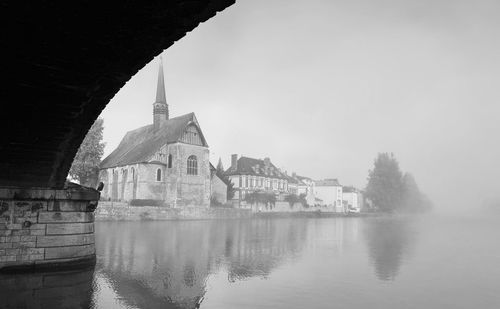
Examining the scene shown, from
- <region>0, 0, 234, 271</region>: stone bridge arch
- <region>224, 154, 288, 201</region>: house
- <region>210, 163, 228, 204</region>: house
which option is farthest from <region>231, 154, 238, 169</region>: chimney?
<region>0, 0, 234, 271</region>: stone bridge arch

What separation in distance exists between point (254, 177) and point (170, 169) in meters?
23.6

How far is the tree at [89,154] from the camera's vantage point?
4644 cm

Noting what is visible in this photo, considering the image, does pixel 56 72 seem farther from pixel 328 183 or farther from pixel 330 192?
A: pixel 328 183

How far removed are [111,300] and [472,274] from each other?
43.9 ft

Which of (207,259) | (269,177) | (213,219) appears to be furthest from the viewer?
(269,177)

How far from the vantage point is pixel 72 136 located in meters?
9.55

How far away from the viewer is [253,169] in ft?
239

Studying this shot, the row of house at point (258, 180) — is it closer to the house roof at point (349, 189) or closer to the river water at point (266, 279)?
the house roof at point (349, 189)

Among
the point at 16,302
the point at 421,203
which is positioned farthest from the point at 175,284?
the point at 421,203

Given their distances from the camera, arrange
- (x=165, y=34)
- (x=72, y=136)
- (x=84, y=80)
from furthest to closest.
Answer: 1. (x=72, y=136)
2. (x=84, y=80)
3. (x=165, y=34)

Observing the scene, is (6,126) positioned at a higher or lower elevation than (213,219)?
higher

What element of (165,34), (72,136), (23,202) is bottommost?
(23,202)

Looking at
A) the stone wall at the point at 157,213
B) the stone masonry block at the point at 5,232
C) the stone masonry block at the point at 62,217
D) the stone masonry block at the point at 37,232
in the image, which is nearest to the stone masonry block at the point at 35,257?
the stone masonry block at the point at 37,232

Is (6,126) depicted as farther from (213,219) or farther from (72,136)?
(213,219)
